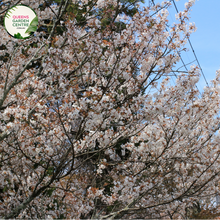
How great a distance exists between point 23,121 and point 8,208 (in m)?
2.44

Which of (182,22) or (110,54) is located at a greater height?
(182,22)

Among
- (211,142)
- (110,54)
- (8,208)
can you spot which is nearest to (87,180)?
(8,208)

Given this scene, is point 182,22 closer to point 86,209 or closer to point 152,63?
point 152,63

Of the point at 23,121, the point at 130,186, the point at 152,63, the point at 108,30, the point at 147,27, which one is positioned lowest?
the point at 130,186

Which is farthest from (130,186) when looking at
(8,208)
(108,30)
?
(108,30)

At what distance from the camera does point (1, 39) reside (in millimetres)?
5410

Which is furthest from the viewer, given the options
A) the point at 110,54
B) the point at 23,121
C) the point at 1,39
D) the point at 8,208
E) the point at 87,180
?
the point at 87,180

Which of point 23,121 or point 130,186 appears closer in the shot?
point 23,121

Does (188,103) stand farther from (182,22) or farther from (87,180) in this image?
(87,180)

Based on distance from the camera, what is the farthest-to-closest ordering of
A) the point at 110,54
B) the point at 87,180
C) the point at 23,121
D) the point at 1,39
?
the point at 87,180
the point at 1,39
the point at 110,54
the point at 23,121

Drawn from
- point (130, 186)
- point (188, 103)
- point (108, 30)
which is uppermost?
point (108, 30)

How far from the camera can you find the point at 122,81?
4293 millimetres

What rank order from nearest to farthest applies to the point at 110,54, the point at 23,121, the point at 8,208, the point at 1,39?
the point at 23,121 → the point at 110,54 → the point at 8,208 → the point at 1,39

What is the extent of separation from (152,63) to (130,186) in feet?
8.25
